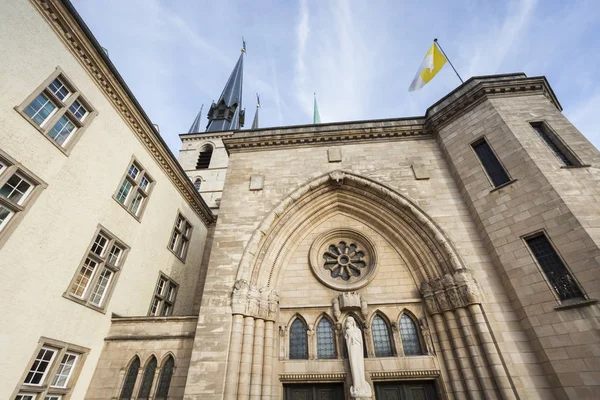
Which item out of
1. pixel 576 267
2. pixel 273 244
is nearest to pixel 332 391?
pixel 273 244

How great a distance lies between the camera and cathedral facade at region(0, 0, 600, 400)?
5988 millimetres

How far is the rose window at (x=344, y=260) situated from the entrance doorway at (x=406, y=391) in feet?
10.1

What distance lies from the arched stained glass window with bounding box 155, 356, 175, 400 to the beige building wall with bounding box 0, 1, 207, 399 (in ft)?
6.58

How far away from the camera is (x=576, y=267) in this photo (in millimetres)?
6039

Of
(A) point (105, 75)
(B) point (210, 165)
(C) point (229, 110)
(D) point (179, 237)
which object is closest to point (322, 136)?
(A) point (105, 75)

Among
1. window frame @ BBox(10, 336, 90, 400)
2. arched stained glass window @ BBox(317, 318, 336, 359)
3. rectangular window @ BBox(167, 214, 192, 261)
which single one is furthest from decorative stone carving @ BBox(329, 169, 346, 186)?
window frame @ BBox(10, 336, 90, 400)

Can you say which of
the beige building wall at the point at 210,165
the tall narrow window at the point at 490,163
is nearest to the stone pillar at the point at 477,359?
the tall narrow window at the point at 490,163

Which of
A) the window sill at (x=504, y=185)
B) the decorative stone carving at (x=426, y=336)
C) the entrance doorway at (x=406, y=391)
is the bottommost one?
the entrance doorway at (x=406, y=391)

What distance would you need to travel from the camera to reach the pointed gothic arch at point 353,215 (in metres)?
8.09

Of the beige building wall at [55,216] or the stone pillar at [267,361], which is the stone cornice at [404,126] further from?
the stone pillar at [267,361]

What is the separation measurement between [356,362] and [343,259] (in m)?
3.26

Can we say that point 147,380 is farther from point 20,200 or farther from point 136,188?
point 136,188

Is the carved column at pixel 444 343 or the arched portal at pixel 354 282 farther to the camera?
the arched portal at pixel 354 282

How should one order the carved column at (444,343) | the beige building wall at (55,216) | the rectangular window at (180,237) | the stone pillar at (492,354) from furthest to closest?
the rectangular window at (180,237) < the carved column at (444,343) < the stone pillar at (492,354) < the beige building wall at (55,216)
